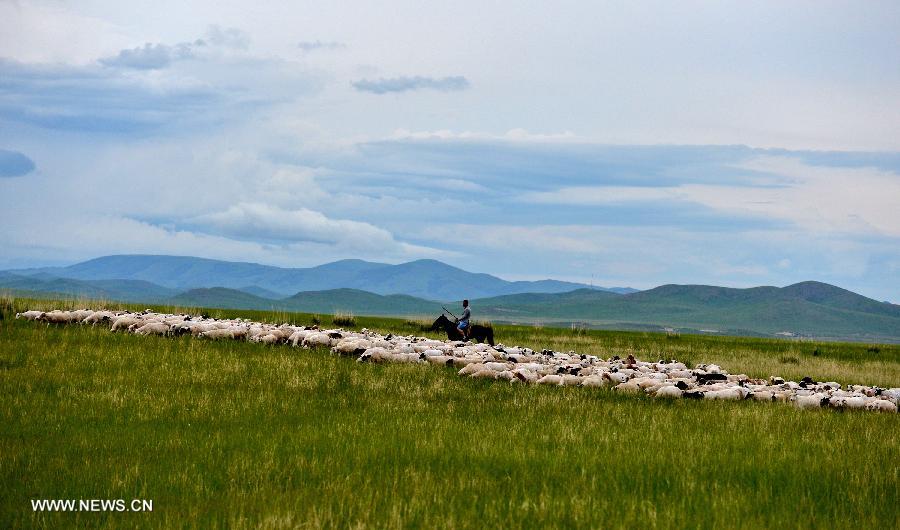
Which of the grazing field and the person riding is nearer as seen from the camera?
the grazing field

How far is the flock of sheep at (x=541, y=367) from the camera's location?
19469 millimetres

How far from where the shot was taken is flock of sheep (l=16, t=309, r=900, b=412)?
63.9 feet

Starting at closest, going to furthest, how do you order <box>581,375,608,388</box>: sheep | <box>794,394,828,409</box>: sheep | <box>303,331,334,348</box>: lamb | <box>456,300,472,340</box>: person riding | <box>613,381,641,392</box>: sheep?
<box>794,394,828,409</box>: sheep → <box>613,381,641,392</box>: sheep → <box>581,375,608,388</box>: sheep → <box>303,331,334,348</box>: lamb → <box>456,300,472,340</box>: person riding

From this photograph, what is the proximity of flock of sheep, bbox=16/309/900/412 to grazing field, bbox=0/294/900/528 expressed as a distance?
1.20 meters

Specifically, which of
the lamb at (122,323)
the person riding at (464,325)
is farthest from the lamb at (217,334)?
the person riding at (464,325)

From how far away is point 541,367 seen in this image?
862 inches

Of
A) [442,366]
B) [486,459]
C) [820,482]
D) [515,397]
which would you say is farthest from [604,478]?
[442,366]

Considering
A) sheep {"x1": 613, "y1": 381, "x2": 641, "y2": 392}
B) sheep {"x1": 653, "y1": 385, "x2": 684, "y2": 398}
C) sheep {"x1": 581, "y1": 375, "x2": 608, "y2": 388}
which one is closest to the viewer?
sheep {"x1": 653, "y1": 385, "x2": 684, "y2": 398}

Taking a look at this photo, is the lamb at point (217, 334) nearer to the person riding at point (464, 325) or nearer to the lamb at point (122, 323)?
the lamb at point (122, 323)

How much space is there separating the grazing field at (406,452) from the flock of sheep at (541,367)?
1204mm

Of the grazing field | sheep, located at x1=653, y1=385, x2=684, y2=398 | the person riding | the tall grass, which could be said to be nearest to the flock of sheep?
sheep, located at x1=653, y1=385, x2=684, y2=398

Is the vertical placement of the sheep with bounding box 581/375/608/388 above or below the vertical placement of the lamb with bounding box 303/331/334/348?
below

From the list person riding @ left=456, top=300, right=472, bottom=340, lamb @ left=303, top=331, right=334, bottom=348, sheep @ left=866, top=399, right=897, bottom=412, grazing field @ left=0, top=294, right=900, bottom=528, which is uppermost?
person riding @ left=456, top=300, right=472, bottom=340

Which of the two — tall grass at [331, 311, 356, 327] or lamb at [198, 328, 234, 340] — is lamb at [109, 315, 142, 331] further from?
tall grass at [331, 311, 356, 327]
